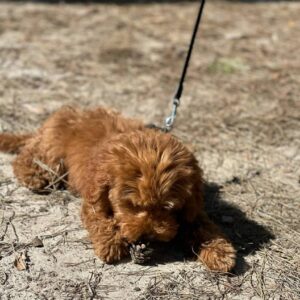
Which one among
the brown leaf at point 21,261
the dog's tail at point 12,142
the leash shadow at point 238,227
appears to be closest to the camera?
the brown leaf at point 21,261

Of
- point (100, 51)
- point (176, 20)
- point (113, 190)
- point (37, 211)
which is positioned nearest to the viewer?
point (113, 190)

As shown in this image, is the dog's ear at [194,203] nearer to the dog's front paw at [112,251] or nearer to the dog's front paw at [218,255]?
the dog's front paw at [218,255]

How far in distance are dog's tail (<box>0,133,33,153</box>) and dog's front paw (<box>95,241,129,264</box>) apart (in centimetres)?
179

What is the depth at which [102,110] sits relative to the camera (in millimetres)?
5477

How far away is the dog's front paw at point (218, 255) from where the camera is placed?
4.36 metres

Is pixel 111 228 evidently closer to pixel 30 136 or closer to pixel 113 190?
pixel 113 190

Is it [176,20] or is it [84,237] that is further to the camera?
[176,20]

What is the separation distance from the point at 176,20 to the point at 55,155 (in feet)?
16.9

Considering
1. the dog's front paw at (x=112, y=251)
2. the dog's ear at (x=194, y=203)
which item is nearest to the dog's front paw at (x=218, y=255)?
the dog's ear at (x=194, y=203)

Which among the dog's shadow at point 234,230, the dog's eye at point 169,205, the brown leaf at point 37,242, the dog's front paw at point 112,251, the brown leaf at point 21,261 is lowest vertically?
the brown leaf at point 21,261

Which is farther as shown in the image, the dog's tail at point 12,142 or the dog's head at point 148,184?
the dog's tail at point 12,142

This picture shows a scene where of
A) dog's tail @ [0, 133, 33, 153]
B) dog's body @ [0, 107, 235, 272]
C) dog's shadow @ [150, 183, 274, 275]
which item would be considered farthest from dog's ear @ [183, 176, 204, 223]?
dog's tail @ [0, 133, 33, 153]

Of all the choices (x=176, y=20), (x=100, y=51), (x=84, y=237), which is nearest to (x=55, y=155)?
(x=84, y=237)

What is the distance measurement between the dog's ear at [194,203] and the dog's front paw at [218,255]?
23 cm
